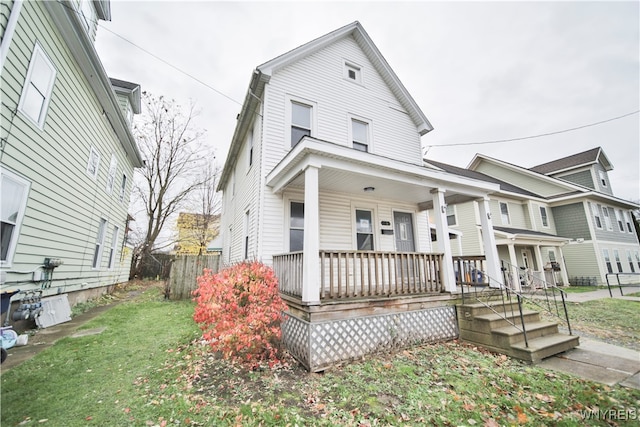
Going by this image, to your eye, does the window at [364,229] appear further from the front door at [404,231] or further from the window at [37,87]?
the window at [37,87]

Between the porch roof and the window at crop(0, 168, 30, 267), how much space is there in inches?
190

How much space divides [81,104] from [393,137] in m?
9.79

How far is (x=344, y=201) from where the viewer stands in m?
7.65

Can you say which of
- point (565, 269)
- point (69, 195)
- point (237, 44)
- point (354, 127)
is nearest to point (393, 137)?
point (354, 127)

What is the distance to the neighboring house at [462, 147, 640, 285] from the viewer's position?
55.3ft

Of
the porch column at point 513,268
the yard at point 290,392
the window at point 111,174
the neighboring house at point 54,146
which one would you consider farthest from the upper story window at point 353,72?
the window at point 111,174

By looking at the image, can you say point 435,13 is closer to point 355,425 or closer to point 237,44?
point 237,44

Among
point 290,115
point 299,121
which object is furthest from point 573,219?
point 290,115

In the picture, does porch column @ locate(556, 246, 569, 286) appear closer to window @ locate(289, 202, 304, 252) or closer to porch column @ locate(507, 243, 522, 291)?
porch column @ locate(507, 243, 522, 291)

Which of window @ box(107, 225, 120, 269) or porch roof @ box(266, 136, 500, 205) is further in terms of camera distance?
window @ box(107, 225, 120, 269)

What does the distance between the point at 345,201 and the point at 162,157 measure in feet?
59.2

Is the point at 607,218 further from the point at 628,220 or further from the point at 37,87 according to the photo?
the point at 37,87

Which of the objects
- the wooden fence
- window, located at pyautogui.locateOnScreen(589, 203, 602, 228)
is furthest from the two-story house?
window, located at pyautogui.locateOnScreen(589, 203, 602, 228)

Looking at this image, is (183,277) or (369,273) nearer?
(369,273)
